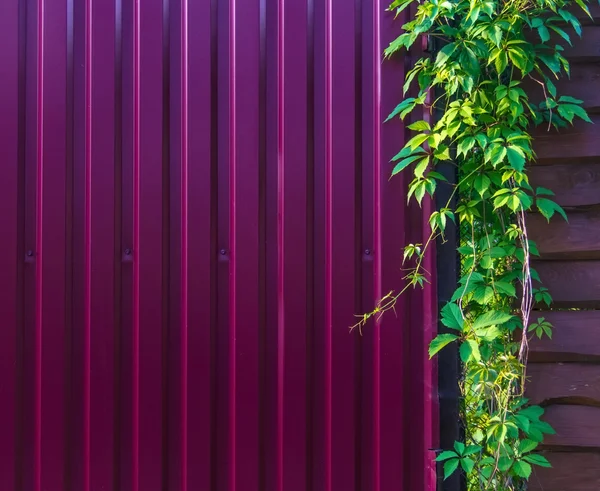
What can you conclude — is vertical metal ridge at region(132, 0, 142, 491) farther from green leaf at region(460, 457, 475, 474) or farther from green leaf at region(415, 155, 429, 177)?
green leaf at region(460, 457, 475, 474)

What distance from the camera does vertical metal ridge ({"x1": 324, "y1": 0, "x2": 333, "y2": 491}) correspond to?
198cm

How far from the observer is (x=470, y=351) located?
1798 mm

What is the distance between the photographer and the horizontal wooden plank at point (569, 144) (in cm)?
197

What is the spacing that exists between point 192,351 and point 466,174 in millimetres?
1213

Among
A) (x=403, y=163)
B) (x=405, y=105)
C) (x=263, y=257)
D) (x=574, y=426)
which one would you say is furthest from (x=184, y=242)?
(x=574, y=426)

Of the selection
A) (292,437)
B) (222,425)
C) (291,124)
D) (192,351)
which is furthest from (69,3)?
(292,437)

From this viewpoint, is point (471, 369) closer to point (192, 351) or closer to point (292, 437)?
point (292, 437)

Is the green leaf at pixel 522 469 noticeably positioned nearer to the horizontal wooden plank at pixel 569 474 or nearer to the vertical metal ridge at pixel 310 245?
the horizontal wooden plank at pixel 569 474

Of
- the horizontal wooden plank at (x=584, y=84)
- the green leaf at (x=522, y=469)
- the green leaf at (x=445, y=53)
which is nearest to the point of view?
the green leaf at (x=522, y=469)

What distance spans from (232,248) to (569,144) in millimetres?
1311

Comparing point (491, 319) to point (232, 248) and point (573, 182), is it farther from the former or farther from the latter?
point (232, 248)

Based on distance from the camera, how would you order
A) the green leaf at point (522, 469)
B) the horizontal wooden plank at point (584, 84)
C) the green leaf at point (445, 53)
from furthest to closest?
the horizontal wooden plank at point (584, 84), the green leaf at point (445, 53), the green leaf at point (522, 469)

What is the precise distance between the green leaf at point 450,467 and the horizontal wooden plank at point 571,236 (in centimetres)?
80

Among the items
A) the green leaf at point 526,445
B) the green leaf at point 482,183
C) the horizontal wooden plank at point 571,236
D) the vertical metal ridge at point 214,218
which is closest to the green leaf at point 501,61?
the green leaf at point 482,183
